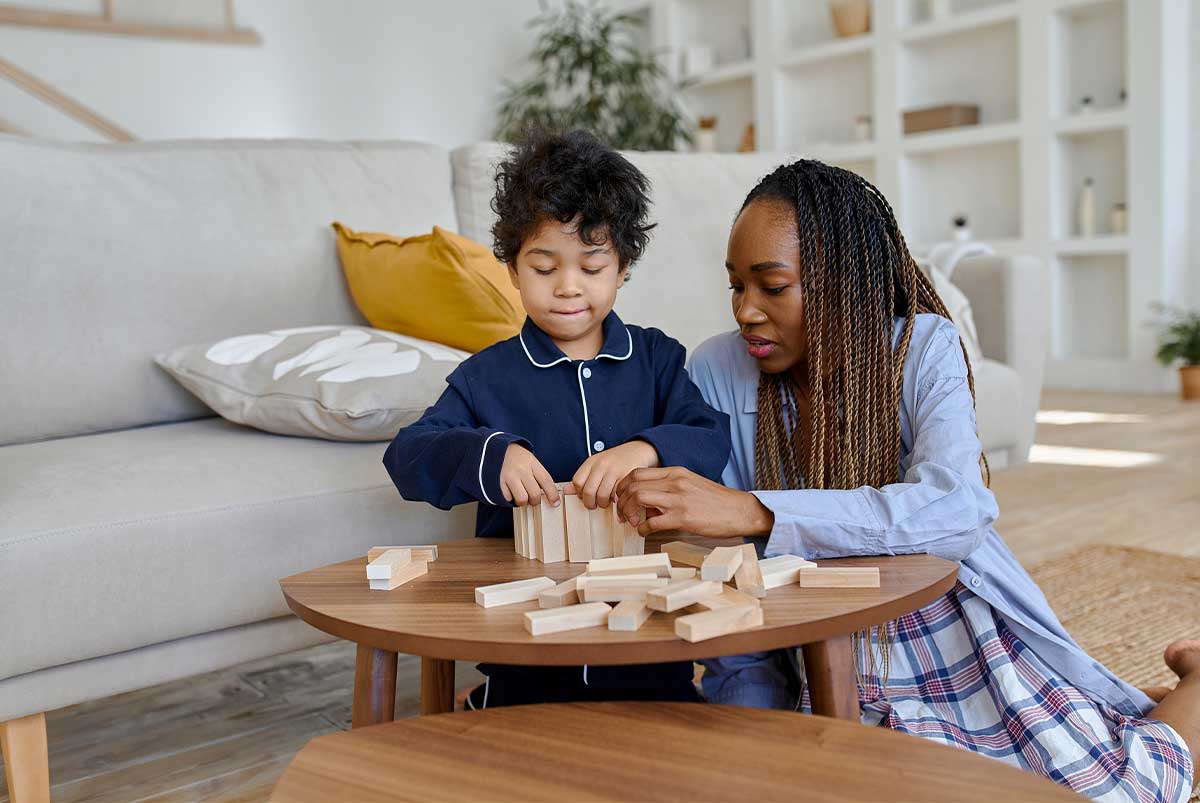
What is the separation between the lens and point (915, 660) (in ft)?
4.17

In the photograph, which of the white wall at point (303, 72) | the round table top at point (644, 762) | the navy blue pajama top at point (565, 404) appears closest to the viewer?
the round table top at point (644, 762)

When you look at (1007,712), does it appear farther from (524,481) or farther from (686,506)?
(524,481)

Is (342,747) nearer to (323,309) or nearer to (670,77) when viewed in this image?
(323,309)

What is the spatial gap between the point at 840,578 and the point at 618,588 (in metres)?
0.18

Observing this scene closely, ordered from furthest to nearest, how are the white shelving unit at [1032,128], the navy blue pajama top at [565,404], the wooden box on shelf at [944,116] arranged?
the wooden box on shelf at [944,116], the white shelving unit at [1032,128], the navy blue pajama top at [565,404]

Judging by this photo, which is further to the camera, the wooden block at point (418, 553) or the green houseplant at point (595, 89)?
the green houseplant at point (595, 89)

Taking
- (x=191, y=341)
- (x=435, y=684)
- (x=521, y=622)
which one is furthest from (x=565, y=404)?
(x=191, y=341)

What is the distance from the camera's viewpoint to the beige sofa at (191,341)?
134 cm

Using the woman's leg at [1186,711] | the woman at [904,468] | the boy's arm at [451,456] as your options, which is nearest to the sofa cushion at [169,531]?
the boy's arm at [451,456]

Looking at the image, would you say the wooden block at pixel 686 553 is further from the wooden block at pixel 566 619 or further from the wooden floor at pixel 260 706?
the wooden floor at pixel 260 706

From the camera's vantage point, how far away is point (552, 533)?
1055 mm

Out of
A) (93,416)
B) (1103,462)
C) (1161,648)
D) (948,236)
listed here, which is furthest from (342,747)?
(948,236)

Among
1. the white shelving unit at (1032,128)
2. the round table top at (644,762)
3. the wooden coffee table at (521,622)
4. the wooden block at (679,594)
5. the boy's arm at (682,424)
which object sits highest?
the white shelving unit at (1032,128)

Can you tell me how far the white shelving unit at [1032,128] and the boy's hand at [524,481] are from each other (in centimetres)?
401
